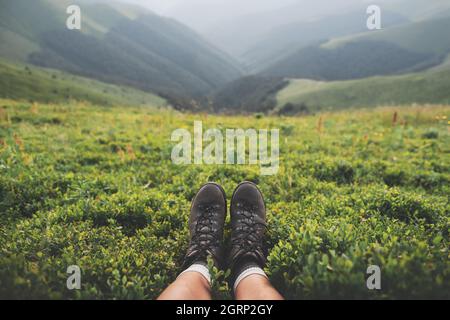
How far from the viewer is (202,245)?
4.05 m

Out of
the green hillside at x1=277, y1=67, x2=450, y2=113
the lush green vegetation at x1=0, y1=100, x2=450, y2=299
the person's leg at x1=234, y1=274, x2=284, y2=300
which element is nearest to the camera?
the lush green vegetation at x1=0, y1=100, x2=450, y2=299

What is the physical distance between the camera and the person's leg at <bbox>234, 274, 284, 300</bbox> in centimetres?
301

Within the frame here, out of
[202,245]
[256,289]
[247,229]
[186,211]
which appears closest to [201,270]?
[202,245]

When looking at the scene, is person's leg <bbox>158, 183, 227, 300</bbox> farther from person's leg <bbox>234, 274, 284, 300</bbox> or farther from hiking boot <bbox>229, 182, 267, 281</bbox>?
person's leg <bbox>234, 274, 284, 300</bbox>

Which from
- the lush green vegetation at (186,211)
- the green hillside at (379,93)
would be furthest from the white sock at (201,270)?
the green hillside at (379,93)

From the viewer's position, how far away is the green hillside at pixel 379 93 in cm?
6400

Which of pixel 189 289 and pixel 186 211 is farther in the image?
pixel 186 211

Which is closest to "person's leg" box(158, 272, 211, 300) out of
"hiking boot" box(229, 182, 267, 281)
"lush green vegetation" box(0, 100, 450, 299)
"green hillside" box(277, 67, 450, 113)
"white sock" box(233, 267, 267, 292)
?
"lush green vegetation" box(0, 100, 450, 299)

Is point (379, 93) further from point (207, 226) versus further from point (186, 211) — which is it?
point (207, 226)

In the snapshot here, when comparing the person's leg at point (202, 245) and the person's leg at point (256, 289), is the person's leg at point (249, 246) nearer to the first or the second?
the person's leg at point (256, 289)

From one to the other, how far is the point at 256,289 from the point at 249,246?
35.1 inches

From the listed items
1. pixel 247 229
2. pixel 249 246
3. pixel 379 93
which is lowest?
pixel 249 246
